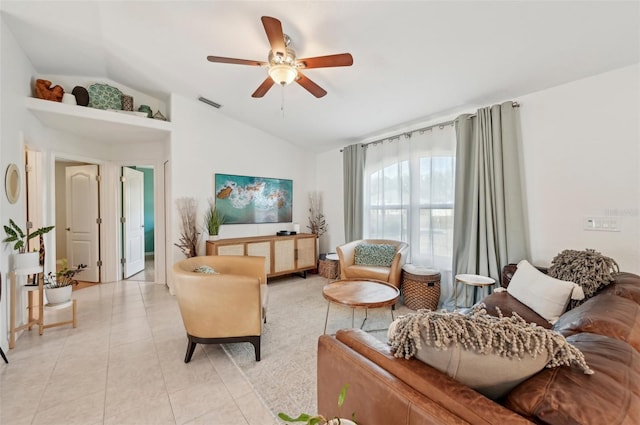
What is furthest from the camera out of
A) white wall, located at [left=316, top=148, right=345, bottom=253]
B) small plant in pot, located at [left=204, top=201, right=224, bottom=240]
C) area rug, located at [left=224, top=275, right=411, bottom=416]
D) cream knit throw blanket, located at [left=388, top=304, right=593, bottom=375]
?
white wall, located at [left=316, top=148, right=345, bottom=253]

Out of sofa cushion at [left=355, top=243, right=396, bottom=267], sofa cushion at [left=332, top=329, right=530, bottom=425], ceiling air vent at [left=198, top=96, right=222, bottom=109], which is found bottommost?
sofa cushion at [left=355, top=243, right=396, bottom=267]

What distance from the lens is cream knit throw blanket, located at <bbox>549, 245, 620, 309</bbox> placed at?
172 cm

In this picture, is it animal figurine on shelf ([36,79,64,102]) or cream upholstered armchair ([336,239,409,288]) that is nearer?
animal figurine on shelf ([36,79,64,102])

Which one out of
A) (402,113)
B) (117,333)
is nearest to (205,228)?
(117,333)

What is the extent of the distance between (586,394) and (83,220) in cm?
598

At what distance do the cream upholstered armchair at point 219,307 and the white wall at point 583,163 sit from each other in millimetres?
2747

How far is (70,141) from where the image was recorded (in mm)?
3812

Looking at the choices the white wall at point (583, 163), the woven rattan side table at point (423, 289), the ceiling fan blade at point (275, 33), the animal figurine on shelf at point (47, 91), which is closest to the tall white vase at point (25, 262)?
the animal figurine on shelf at point (47, 91)

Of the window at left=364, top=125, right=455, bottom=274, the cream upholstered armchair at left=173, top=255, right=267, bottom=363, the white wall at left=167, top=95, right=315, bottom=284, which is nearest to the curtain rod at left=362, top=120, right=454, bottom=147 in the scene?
the window at left=364, top=125, right=455, bottom=274

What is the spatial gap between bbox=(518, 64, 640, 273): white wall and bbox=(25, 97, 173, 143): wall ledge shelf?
4440mm

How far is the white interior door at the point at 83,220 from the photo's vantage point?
433cm

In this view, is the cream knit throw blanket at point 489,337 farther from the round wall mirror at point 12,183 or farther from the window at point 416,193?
the round wall mirror at point 12,183

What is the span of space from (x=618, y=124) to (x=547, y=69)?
28.0 inches

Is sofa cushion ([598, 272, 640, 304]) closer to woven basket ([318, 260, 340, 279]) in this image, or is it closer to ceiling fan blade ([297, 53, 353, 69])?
ceiling fan blade ([297, 53, 353, 69])
